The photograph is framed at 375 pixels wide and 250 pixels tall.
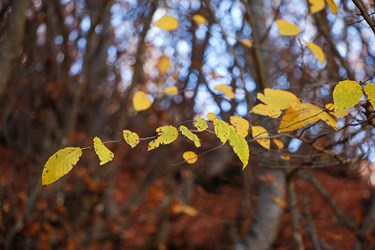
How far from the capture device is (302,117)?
1439 millimetres

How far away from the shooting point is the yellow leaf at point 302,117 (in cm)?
142

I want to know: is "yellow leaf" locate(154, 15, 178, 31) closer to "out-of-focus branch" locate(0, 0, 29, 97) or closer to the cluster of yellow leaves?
"out-of-focus branch" locate(0, 0, 29, 97)

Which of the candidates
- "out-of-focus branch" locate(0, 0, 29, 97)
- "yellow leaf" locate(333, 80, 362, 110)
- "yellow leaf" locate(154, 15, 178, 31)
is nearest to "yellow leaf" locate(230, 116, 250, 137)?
"yellow leaf" locate(333, 80, 362, 110)

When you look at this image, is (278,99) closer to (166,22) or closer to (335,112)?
(335,112)

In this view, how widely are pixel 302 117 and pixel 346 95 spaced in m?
0.29

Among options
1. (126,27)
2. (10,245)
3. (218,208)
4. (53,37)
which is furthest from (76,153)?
(218,208)

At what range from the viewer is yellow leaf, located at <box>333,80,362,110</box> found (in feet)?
3.74

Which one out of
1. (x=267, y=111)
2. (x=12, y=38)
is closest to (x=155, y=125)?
(x=12, y=38)

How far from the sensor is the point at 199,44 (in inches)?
183

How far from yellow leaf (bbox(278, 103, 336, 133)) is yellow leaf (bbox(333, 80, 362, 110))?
9.0 inches

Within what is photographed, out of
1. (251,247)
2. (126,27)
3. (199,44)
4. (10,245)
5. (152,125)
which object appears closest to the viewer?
(10,245)

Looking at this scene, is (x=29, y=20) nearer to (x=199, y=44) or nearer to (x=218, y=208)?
(x=199, y=44)

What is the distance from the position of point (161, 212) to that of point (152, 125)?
4.90 ft

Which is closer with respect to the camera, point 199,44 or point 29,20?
point 29,20
